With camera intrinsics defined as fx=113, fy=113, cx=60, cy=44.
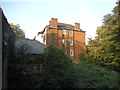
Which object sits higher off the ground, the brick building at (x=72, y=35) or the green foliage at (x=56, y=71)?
the brick building at (x=72, y=35)

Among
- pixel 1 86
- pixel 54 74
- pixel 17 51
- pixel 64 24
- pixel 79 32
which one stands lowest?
pixel 1 86

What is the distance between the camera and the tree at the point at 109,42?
38.0ft

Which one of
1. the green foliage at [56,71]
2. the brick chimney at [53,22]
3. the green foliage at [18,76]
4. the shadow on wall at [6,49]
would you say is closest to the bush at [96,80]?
the green foliage at [56,71]

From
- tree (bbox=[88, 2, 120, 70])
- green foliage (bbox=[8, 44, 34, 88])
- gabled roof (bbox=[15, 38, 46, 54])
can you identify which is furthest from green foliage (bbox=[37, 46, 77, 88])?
tree (bbox=[88, 2, 120, 70])

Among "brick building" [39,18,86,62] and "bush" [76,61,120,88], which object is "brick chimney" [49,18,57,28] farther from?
"bush" [76,61,120,88]

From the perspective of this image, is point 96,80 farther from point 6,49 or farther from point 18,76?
point 6,49

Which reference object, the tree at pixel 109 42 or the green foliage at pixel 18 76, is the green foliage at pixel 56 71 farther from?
the tree at pixel 109 42

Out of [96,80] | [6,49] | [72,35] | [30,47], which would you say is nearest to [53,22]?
[72,35]

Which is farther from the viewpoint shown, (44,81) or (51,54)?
(51,54)

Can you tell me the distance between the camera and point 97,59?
12.7 meters

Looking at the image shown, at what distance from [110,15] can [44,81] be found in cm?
1095

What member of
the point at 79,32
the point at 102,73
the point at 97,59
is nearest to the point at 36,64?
the point at 102,73

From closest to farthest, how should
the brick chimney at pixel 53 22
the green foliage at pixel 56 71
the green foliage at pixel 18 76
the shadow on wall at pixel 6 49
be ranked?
the shadow on wall at pixel 6 49 → the green foliage at pixel 56 71 → the green foliage at pixel 18 76 → the brick chimney at pixel 53 22

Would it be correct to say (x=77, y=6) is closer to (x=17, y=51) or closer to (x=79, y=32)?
(x=17, y=51)
